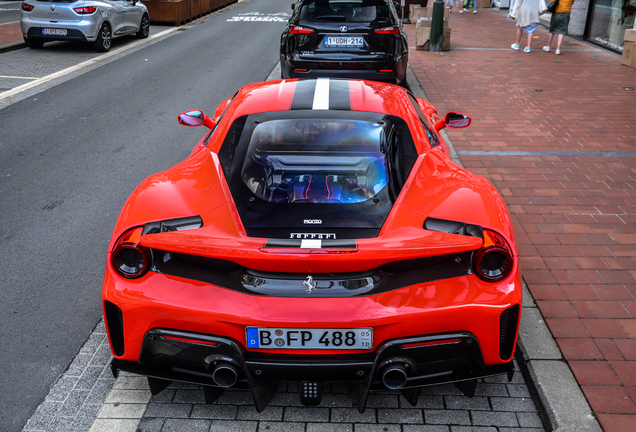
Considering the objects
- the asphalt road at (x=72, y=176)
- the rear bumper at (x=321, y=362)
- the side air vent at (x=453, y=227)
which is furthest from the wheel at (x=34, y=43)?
the side air vent at (x=453, y=227)

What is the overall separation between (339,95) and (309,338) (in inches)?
72.0

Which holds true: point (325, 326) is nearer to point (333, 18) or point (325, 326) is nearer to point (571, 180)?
point (571, 180)

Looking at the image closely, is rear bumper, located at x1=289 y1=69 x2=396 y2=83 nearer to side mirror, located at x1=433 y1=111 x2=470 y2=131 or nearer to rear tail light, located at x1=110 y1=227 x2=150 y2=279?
side mirror, located at x1=433 y1=111 x2=470 y2=131

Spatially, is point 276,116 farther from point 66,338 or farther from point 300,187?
point 66,338

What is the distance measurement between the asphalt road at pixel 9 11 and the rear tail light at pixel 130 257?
21.0m

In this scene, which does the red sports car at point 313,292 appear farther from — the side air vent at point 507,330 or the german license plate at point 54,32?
the german license plate at point 54,32

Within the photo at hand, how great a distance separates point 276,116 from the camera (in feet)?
11.3

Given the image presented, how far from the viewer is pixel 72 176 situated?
618 cm

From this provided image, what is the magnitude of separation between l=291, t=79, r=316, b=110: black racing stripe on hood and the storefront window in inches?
489

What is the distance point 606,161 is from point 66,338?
5.74 meters

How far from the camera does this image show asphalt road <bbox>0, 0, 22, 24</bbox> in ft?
68.4

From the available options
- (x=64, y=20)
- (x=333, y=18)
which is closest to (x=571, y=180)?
(x=333, y=18)

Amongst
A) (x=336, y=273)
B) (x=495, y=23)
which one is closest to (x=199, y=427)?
(x=336, y=273)

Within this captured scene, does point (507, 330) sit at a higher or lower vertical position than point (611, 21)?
higher
